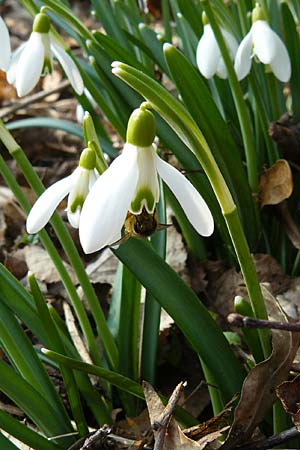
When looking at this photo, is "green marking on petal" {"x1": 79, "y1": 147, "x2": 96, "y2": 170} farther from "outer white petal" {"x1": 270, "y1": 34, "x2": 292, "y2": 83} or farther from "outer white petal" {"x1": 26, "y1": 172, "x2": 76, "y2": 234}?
"outer white petal" {"x1": 270, "y1": 34, "x2": 292, "y2": 83}

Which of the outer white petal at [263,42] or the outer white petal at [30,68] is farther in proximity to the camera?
the outer white petal at [263,42]

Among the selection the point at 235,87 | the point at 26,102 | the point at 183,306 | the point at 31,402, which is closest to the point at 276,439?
the point at 183,306

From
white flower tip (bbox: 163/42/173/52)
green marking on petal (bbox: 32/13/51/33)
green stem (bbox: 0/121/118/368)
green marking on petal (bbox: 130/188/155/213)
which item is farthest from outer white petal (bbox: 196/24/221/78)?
green marking on petal (bbox: 130/188/155/213)

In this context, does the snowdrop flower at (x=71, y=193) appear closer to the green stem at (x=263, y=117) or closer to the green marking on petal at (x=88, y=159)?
the green marking on petal at (x=88, y=159)

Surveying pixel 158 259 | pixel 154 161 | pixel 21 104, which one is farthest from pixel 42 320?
pixel 21 104

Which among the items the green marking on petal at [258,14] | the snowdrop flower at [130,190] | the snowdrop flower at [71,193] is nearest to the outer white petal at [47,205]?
the snowdrop flower at [71,193]

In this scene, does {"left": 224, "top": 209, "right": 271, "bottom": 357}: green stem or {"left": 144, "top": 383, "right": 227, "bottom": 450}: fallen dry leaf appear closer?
{"left": 224, "top": 209, "right": 271, "bottom": 357}: green stem
